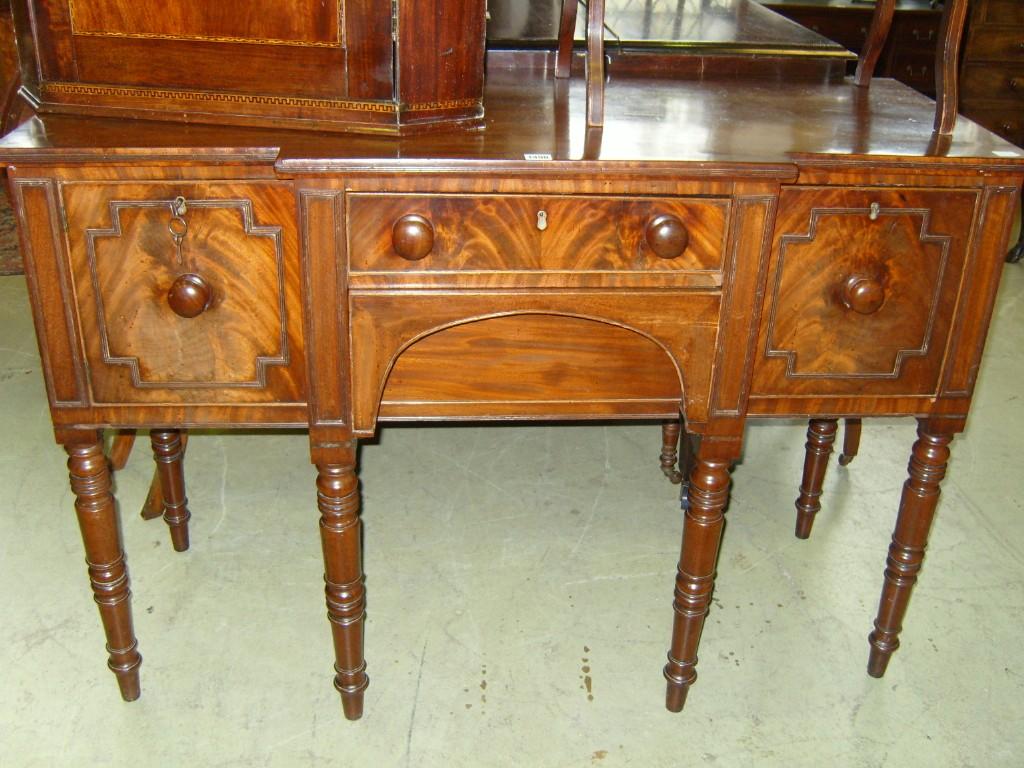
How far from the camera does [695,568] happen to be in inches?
69.9

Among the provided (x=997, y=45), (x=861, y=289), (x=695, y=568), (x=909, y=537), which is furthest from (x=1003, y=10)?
(x=695, y=568)

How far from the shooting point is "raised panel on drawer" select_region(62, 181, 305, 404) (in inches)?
55.6

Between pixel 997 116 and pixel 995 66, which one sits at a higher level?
pixel 995 66

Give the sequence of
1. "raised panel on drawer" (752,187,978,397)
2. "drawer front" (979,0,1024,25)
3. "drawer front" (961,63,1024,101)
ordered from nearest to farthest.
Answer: "raised panel on drawer" (752,187,978,397), "drawer front" (979,0,1024,25), "drawer front" (961,63,1024,101)

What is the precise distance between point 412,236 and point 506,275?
151mm

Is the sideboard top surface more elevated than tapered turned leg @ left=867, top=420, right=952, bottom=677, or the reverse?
the sideboard top surface

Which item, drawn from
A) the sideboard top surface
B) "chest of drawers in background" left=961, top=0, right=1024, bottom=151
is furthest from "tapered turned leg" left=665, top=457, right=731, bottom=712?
"chest of drawers in background" left=961, top=0, right=1024, bottom=151

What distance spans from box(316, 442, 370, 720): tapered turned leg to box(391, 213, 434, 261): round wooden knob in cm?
36

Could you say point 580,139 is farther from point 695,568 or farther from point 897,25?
point 897,25

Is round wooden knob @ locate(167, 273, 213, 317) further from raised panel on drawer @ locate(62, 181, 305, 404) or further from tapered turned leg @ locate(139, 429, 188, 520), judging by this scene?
tapered turned leg @ locate(139, 429, 188, 520)

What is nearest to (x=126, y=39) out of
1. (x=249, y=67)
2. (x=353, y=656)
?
(x=249, y=67)

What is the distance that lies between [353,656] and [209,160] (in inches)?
35.2

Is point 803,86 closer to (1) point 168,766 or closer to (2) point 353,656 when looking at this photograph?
(2) point 353,656

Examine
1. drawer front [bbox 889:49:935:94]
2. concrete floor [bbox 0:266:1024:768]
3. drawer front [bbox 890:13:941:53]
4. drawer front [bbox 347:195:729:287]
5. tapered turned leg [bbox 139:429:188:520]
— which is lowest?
concrete floor [bbox 0:266:1024:768]
